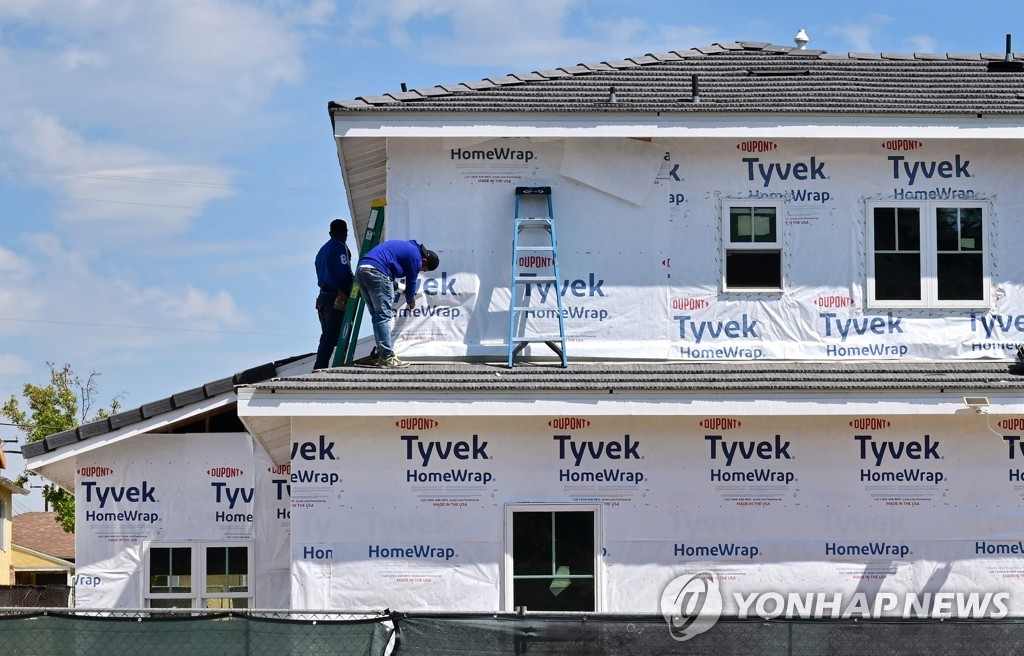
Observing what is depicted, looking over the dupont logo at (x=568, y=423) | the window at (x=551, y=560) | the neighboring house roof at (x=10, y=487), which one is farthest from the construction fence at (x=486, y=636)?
the neighboring house roof at (x=10, y=487)

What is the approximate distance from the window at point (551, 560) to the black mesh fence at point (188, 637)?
10.5 ft

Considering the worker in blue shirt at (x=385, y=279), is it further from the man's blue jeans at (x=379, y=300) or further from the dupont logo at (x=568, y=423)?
the dupont logo at (x=568, y=423)

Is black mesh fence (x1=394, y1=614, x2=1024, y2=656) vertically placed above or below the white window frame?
below

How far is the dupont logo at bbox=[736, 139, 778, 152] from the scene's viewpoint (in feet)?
46.4

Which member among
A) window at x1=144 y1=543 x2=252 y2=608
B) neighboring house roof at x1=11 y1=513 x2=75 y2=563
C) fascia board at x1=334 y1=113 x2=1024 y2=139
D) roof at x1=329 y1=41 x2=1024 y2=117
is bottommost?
neighboring house roof at x1=11 y1=513 x2=75 y2=563

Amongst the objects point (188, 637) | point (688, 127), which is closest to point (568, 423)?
point (688, 127)

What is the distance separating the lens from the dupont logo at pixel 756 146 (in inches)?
557

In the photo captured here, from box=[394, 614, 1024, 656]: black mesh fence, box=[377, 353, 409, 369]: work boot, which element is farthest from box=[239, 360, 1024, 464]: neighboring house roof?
box=[394, 614, 1024, 656]: black mesh fence

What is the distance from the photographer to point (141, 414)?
16.3 metres

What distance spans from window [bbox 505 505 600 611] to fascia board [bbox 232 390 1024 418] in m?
1.19

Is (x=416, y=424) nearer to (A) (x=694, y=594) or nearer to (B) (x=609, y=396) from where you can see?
(B) (x=609, y=396)

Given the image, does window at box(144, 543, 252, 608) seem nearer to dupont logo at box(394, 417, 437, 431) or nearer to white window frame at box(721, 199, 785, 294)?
dupont logo at box(394, 417, 437, 431)

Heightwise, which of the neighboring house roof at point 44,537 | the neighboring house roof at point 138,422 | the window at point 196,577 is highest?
the neighboring house roof at point 138,422

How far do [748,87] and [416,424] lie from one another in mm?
5417
